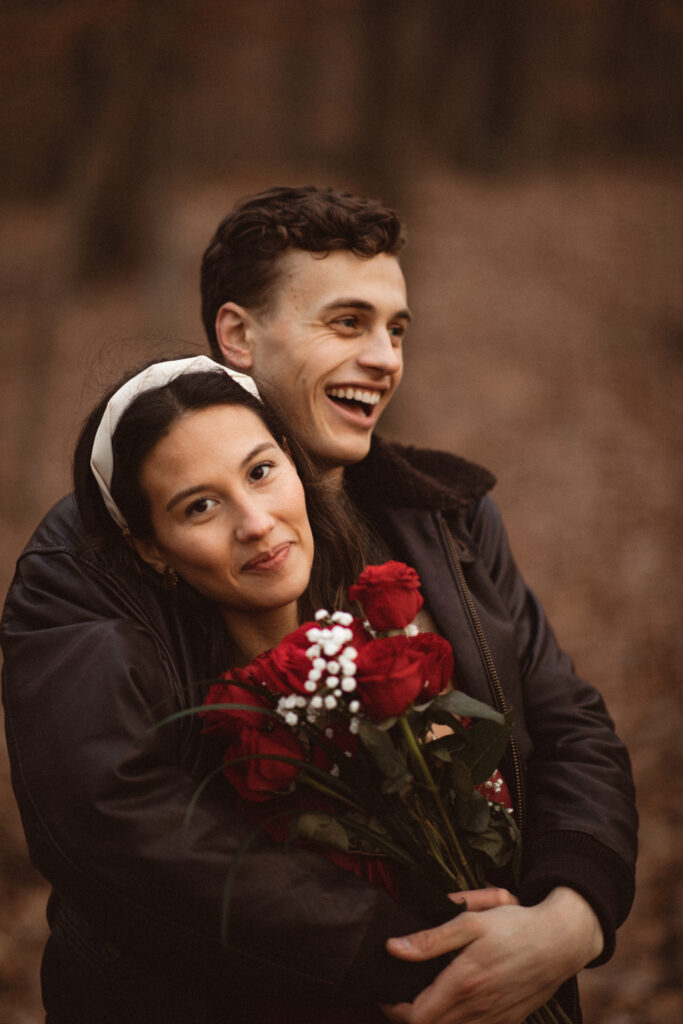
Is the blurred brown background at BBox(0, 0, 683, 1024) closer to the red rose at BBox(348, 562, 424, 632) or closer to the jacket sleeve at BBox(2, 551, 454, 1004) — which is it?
the jacket sleeve at BBox(2, 551, 454, 1004)

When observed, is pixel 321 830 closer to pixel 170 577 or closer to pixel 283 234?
pixel 170 577

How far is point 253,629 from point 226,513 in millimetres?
344

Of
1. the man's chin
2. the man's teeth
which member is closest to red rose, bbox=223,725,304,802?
the man's chin

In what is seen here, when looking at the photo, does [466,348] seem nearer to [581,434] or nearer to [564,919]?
[581,434]

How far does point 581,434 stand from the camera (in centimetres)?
1022

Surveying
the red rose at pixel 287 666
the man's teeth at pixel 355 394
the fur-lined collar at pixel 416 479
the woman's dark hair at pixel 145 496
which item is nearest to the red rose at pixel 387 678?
the red rose at pixel 287 666

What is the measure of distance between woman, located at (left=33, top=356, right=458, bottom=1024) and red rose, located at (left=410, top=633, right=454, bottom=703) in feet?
1.27

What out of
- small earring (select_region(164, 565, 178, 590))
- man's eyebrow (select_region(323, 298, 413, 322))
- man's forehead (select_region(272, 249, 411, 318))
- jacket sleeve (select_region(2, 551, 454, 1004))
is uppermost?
man's forehead (select_region(272, 249, 411, 318))

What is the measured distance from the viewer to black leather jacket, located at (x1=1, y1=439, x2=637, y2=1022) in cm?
178

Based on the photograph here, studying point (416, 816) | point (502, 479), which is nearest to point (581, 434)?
point (502, 479)

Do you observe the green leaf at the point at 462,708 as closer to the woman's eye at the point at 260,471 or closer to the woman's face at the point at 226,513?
the woman's face at the point at 226,513

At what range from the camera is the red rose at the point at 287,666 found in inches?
69.6

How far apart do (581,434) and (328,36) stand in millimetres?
17246

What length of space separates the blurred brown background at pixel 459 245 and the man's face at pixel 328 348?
0.32 meters
